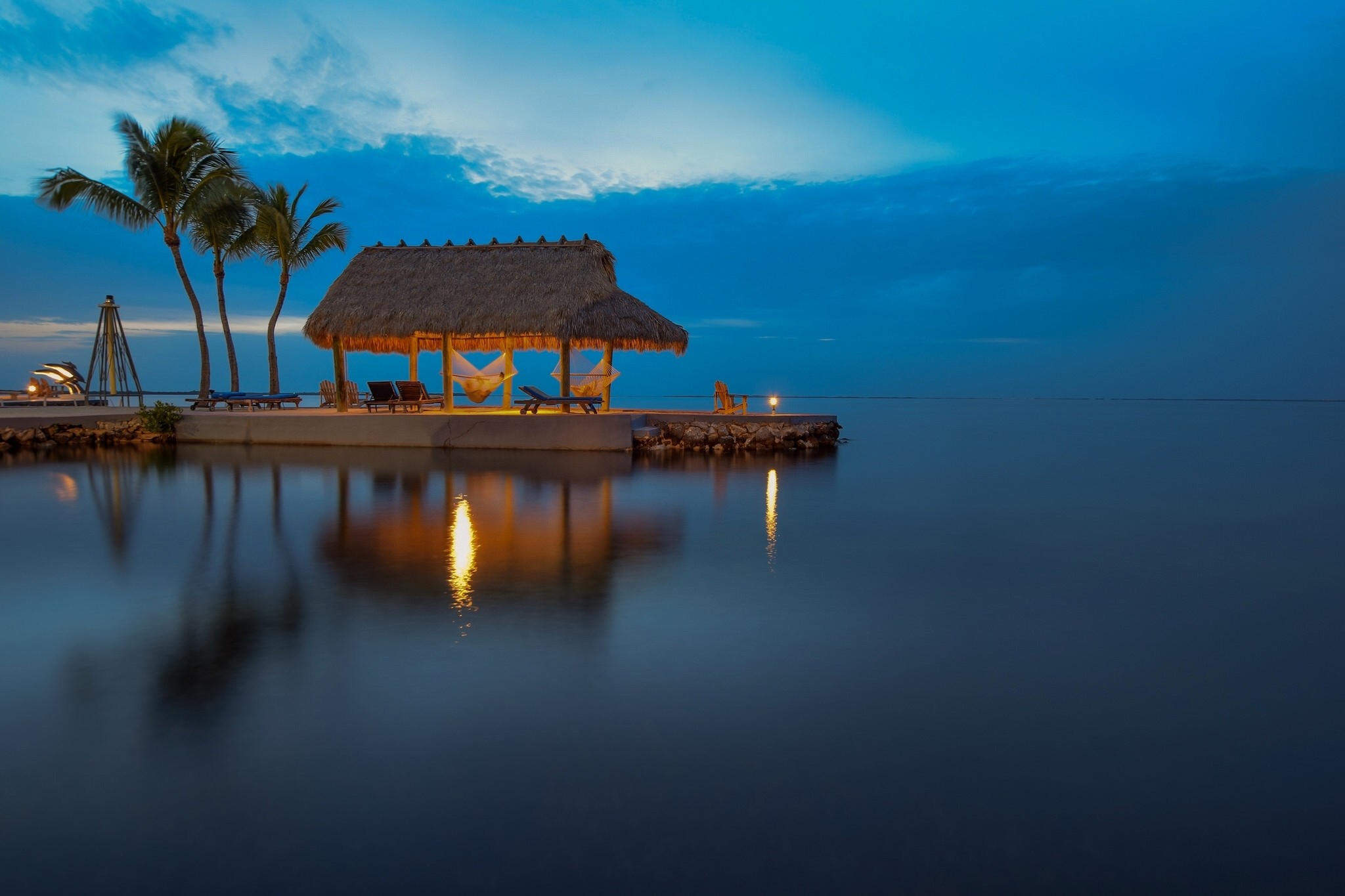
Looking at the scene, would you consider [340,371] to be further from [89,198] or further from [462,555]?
[462,555]

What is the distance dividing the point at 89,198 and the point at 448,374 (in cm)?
881

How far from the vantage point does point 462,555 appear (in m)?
6.00

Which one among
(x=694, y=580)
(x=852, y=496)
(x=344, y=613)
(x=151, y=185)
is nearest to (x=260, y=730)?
(x=344, y=613)

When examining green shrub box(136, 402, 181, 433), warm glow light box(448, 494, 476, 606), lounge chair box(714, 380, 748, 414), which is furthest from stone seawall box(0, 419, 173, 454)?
warm glow light box(448, 494, 476, 606)

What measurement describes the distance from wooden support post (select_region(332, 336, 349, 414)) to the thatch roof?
0.12 meters

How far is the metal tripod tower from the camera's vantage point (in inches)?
766

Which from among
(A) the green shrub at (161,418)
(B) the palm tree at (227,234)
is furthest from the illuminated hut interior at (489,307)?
(B) the palm tree at (227,234)

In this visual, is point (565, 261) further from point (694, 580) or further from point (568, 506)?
point (694, 580)

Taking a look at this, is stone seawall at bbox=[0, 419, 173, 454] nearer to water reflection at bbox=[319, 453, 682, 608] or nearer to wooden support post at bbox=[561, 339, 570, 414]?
wooden support post at bbox=[561, 339, 570, 414]

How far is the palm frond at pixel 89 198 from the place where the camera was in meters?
17.6

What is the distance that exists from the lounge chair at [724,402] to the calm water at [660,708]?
995cm

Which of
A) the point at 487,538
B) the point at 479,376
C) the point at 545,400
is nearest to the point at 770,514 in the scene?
the point at 487,538

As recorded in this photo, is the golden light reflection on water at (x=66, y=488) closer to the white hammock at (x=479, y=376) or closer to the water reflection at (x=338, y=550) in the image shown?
the water reflection at (x=338, y=550)

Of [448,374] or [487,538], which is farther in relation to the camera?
[448,374]
